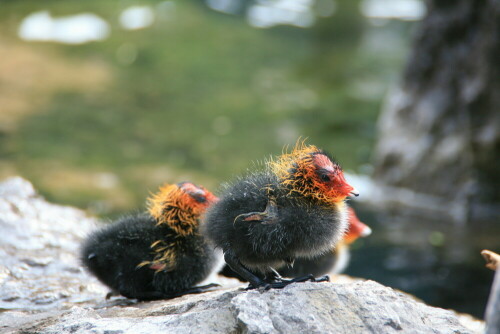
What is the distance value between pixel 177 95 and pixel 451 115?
16.9 ft

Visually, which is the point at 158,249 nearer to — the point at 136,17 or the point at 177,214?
the point at 177,214

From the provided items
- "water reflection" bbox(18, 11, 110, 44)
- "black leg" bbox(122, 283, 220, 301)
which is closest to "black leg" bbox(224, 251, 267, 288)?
"black leg" bbox(122, 283, 220, 301)

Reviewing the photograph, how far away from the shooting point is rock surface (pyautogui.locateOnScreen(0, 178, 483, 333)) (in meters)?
3.05

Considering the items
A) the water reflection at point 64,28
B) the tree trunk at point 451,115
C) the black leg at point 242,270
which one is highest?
the water reflection at point 64,28

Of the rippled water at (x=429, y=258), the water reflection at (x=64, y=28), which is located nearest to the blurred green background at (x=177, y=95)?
the water reflection at (x=64, y=28)

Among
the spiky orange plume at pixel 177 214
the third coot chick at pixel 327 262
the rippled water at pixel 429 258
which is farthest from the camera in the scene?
the rippled water at pixel 429 258

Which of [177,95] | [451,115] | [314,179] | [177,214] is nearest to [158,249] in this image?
[177,214]

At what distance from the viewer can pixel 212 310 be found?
10.7 ft

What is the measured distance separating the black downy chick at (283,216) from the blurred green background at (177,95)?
4020mm

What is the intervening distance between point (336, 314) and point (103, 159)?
6.18 metres

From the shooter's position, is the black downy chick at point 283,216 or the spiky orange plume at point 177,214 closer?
the black downy chick at point 283,216

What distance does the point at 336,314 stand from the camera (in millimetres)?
3115

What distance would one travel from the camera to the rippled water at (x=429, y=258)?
6.42m

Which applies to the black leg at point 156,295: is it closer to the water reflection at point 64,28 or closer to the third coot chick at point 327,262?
the third coot chick at point 327,262
